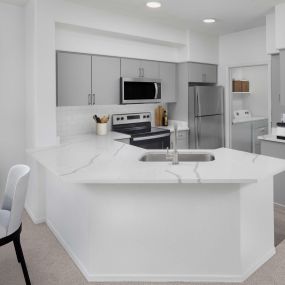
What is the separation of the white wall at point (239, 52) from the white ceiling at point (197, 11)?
24 cm

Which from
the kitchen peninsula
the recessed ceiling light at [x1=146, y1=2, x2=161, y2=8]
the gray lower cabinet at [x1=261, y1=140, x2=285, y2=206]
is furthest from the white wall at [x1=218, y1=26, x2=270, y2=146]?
the kitchen peninsula

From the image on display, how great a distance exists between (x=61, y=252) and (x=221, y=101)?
374cm

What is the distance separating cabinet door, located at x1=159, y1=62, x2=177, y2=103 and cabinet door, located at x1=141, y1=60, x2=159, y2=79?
4.2 inches

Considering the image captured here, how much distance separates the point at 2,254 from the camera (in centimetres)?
268

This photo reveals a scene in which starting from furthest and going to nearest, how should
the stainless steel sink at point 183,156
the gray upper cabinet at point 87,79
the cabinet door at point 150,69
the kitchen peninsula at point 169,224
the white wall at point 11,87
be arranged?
the cabinet door at point 150,69, the gray upper cabinet at point 87,79, the white wall at point 11,87, the stainless steel sink at point 183,156, the kitchen peninsula at point 169,224

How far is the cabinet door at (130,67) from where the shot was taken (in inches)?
172

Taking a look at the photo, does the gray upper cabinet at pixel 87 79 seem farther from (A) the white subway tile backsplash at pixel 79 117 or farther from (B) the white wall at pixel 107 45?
(A) the white subway tile backsplash at pixel 79 117

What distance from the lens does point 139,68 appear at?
455 centimetres

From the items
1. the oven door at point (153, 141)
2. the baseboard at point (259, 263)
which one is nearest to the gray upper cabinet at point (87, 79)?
the oven door at point (153, 141)

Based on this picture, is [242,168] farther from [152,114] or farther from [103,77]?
[152,114]

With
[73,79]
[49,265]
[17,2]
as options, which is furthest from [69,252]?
[17,2]

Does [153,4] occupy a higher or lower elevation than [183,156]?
higher

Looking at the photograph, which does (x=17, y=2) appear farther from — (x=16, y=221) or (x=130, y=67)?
(x=16, y=221)

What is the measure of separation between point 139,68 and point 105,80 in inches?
25.0
